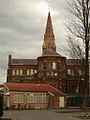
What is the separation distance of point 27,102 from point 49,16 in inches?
2722

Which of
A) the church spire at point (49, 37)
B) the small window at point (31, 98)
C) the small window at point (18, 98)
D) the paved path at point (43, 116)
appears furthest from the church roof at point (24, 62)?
the paved path at point (43, 116)

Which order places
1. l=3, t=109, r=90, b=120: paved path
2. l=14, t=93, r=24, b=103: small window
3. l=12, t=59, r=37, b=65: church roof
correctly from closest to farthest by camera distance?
l=3, t=109, r=90, b=120: paved path, l=14, t=93, r=24, b=103: small window, l=12, t=59, r=37, b=65: church roof

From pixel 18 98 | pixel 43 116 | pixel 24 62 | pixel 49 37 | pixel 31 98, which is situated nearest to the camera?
pixel 43 116

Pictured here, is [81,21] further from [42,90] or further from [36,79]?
[36,79]

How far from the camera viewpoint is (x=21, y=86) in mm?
64062

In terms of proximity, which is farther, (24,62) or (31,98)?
(24,62)

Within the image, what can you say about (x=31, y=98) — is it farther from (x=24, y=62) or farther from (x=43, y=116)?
(x=24, y=62)

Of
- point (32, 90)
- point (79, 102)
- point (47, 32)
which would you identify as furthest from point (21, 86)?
point (47, 32)

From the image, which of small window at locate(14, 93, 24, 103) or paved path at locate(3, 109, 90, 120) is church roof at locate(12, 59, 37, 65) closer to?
small window at locate(14, 93, 24, 103)

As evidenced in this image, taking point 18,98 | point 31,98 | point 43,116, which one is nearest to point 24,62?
point 31,98

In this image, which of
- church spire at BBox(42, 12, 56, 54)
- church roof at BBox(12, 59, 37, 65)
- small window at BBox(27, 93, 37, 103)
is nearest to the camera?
small window at BBox(27, 93, 37, 103)

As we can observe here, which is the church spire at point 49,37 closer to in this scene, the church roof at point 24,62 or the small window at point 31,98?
the church roof at point 24,62

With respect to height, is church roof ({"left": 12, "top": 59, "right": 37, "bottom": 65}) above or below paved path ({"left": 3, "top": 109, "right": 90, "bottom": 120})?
above

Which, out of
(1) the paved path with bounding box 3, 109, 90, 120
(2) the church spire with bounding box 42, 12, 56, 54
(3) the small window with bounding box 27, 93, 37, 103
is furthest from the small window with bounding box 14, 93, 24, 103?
(2) the church spire with bounding box 42, 12, 56, 54
